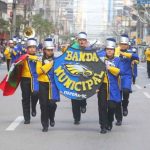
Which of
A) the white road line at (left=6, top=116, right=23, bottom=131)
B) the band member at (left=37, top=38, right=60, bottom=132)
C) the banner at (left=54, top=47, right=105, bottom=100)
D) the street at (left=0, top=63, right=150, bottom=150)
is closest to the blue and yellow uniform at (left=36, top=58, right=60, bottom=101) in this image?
the band member at (left=37, top=38, right=60, bottom=132)

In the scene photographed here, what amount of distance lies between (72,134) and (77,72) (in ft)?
A: 3.79

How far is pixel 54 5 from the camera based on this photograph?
635ft

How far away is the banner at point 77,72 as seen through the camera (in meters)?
11.3

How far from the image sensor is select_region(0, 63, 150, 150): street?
997 cm

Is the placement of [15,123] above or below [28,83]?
below

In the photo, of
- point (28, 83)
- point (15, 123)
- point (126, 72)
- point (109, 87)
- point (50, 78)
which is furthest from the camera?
point (126, 72)

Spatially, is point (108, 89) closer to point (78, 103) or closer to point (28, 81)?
point (78, 103)

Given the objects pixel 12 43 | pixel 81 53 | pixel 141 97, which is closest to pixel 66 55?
pixel 81 53

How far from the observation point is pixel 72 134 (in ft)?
36.7

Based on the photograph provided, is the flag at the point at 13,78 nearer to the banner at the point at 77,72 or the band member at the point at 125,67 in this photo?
the banner at the point at 77,72

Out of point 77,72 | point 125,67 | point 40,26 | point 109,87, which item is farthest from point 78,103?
point 40,26

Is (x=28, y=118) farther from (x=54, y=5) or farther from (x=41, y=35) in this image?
(x=54, y=5)

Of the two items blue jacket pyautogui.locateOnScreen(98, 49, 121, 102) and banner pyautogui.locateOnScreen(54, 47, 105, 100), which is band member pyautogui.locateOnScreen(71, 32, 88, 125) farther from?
blue jacket pyautogui.locateOnScreen(98, 49, 121, 102)

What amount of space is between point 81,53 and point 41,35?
92.0 m
